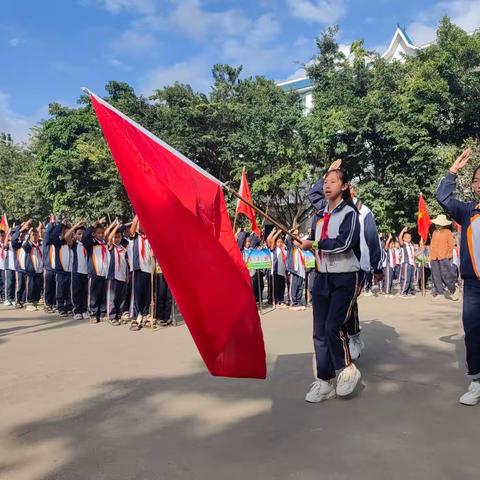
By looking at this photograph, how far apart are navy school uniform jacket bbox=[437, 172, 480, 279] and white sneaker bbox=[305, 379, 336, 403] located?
5.18 ft

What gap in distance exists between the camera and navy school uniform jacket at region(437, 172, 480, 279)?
4.61 meters

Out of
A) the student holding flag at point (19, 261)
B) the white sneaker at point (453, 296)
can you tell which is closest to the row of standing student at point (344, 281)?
the white sneaker at point (453, 296)

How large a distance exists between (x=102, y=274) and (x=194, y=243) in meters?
6.65

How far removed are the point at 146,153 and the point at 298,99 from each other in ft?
71.2

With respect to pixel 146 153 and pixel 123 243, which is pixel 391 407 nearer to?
pixel 146 153

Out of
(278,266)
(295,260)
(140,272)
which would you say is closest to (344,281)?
(140,272)

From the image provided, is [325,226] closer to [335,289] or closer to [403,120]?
[335,289]

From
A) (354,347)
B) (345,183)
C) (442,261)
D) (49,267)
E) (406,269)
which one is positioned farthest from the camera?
(406,269)

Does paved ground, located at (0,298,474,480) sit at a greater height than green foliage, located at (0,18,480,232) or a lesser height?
lesser

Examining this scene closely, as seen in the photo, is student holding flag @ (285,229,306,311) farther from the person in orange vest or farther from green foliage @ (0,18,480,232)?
green foliage @ (0,18,480,232)

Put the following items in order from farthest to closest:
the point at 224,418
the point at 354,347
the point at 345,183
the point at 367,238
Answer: the point at 367,238, the point at 354,347, the point at 345,183, the point at 224,418

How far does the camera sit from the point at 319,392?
15.4ft

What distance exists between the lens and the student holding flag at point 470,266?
181 inches

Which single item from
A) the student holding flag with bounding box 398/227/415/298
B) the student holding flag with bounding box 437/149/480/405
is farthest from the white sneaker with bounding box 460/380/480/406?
the student holding flag with bounding box 398/227/415/298
